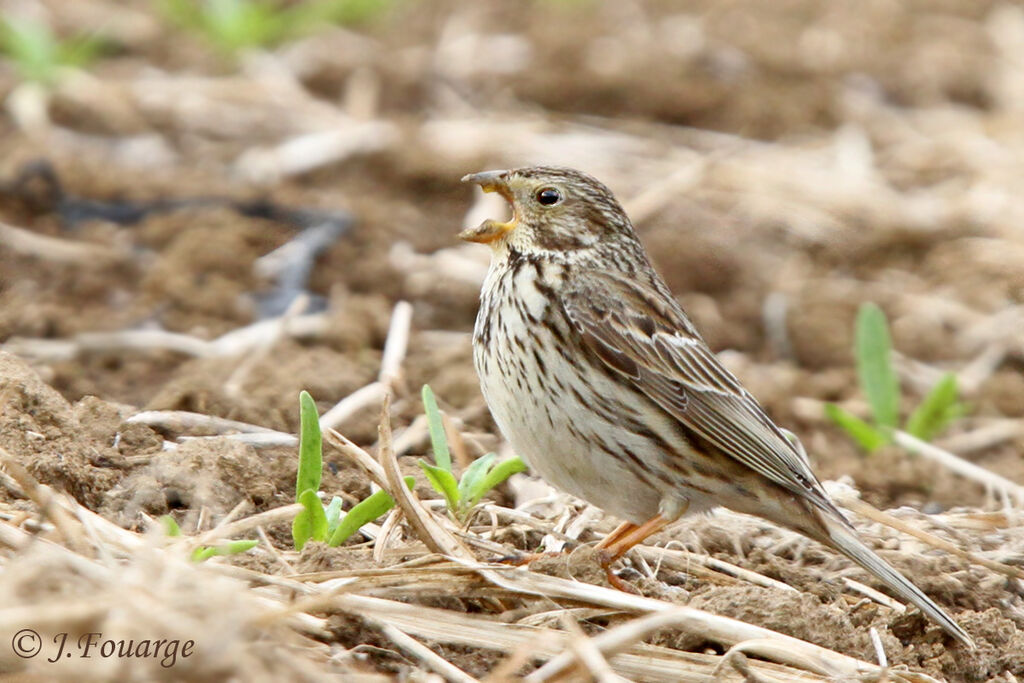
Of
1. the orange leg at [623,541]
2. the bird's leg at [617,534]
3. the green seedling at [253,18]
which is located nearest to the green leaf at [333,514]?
the orange leg at [623,541]

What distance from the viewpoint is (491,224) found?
5.29 m

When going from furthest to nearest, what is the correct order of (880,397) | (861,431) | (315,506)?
(880,397) → (861,431) → (315,506)

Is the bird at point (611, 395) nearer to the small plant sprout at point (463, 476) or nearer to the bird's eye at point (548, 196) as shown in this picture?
the bird's eye at point (548, 196)

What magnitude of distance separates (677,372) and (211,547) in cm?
187

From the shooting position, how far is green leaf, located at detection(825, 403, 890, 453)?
21.1ft

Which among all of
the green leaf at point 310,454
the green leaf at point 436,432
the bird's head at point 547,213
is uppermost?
the bird's head at point 547,213

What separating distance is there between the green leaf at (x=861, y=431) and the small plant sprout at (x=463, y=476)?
2.15 meters

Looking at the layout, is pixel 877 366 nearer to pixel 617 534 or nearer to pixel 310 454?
pixel 617 534

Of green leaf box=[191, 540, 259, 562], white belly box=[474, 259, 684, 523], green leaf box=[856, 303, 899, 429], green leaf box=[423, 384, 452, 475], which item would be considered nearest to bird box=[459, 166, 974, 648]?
white belly box=[474, 259, 684, 523]

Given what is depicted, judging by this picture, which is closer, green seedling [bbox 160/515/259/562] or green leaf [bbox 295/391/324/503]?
green seedling [bbox 160/515/259/562]

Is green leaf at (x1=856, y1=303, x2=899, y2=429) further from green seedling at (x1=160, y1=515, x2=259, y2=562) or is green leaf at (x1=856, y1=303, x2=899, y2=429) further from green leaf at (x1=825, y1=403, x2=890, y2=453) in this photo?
green seedling at (x1=160, y1=515, x2=259, y2=562)

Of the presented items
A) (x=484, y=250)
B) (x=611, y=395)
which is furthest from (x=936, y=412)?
(x=484, y=250)

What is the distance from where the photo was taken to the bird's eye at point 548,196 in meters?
5.34

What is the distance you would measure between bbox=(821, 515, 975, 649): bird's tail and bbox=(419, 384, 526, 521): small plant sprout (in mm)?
1092
